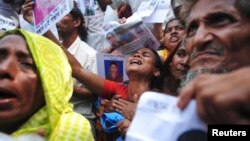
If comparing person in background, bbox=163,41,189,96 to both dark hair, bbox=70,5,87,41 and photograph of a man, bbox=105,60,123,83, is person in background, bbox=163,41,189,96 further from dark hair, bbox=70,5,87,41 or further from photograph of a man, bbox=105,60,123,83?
dark hair, bbox=70,5,87,41

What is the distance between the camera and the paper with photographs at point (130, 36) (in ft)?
9.04

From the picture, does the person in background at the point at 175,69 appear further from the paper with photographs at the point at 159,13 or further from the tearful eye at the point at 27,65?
the tearful eye at the point at 27,65

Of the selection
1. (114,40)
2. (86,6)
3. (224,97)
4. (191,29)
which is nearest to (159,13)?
(114,40)

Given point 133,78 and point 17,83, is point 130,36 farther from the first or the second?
point 17,83

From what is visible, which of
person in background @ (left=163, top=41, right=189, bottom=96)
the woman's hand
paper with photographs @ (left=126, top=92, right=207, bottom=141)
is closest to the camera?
paper with photographs @ (left=126, top=92, right=207, bottom=141)

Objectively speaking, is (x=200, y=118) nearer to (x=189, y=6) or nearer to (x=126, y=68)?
(x=189, y=6)

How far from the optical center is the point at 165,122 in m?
1.01

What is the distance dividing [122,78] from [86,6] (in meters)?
1.18

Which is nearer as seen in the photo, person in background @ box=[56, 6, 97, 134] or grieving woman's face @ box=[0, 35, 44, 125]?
grieving woman's face @ box=[0, 35, 44, 125]

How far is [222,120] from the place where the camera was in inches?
34.0

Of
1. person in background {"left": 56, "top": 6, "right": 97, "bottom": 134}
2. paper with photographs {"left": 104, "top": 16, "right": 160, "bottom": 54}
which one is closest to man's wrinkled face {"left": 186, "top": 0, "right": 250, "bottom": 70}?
paper with photographs {"left": 104, "top": 16, "right": 160, "bottom": 54}

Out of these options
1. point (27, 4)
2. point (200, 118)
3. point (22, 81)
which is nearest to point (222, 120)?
point (200, 118)

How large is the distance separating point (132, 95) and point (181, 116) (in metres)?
1.83

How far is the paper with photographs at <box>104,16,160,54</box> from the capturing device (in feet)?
9.04
